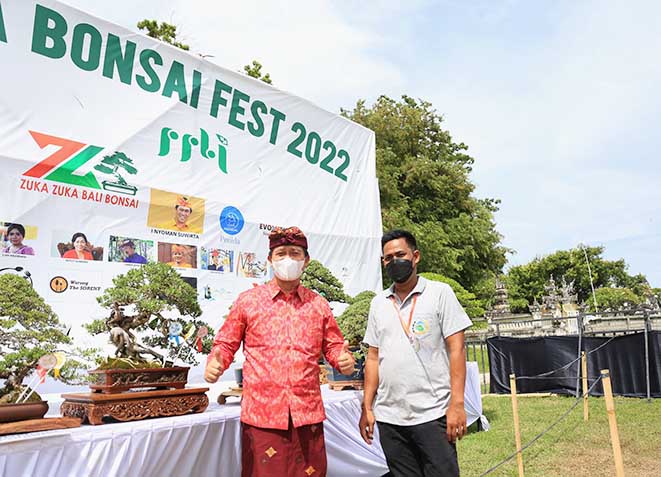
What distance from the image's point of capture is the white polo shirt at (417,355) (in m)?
1.83

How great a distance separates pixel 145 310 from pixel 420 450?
4.06 feet

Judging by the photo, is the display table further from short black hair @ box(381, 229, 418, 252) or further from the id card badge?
short black hair @ box(381, 229, 418, 252)

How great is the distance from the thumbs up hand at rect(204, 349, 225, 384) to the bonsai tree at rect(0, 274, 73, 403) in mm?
552

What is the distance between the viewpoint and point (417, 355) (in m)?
1.87

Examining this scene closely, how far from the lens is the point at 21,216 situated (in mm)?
2523

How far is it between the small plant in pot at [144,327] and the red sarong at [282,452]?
1.37ft

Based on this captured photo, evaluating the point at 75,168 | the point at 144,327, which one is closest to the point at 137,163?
the point at 75,168

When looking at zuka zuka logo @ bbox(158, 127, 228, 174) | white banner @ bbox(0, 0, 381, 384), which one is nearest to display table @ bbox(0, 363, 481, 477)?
white banner @ bbox(0, 0, 381, 384)

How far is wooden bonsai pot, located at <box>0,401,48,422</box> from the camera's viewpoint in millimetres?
1497

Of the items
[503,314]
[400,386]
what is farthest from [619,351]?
[503,314]

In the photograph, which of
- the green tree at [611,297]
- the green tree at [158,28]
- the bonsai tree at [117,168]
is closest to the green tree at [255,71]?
the green tree at [158,28]

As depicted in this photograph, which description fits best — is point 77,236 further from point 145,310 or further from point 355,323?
point 355,323

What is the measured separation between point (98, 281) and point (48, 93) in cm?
105

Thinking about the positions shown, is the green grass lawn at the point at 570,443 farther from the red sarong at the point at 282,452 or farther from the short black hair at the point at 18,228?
the short black hair at the point at 18,228
